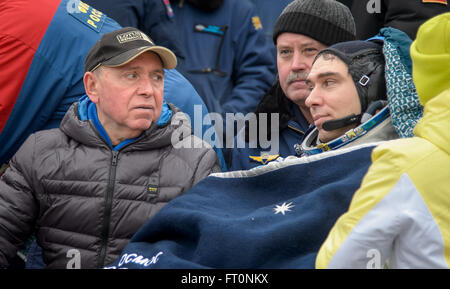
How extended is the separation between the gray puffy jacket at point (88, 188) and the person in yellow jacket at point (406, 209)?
1069 mm

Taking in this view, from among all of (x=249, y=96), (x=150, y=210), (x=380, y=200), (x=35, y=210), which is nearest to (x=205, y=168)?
(x=150, y=210)

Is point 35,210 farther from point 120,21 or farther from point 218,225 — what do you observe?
point 120,21

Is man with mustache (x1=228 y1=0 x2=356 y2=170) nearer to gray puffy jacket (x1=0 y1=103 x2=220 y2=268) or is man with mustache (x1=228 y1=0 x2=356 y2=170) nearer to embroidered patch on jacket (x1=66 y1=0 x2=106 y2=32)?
gray puffy jacket (x1=0 y1=103 x2=220 y2=268)

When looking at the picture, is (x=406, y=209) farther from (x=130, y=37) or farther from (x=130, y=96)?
(x=130, y=37)

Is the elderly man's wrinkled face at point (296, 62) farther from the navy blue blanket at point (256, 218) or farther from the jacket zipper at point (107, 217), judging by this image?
the jacket zipper at point (107, 217)

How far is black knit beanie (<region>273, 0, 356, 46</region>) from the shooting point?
11.5 ft

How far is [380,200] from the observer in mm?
1871

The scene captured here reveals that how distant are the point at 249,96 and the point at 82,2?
129cm

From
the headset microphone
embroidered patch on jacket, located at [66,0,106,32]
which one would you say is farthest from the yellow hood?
embroidered patch on jacket, located at [66,0,106,32]

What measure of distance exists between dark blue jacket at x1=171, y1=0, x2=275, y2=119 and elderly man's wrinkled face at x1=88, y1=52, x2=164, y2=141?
52.2 inches

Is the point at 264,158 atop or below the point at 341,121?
below

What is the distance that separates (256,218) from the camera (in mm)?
2299

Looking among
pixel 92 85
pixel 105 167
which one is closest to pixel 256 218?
pixel 105 167

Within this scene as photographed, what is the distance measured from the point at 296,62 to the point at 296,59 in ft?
0.07
